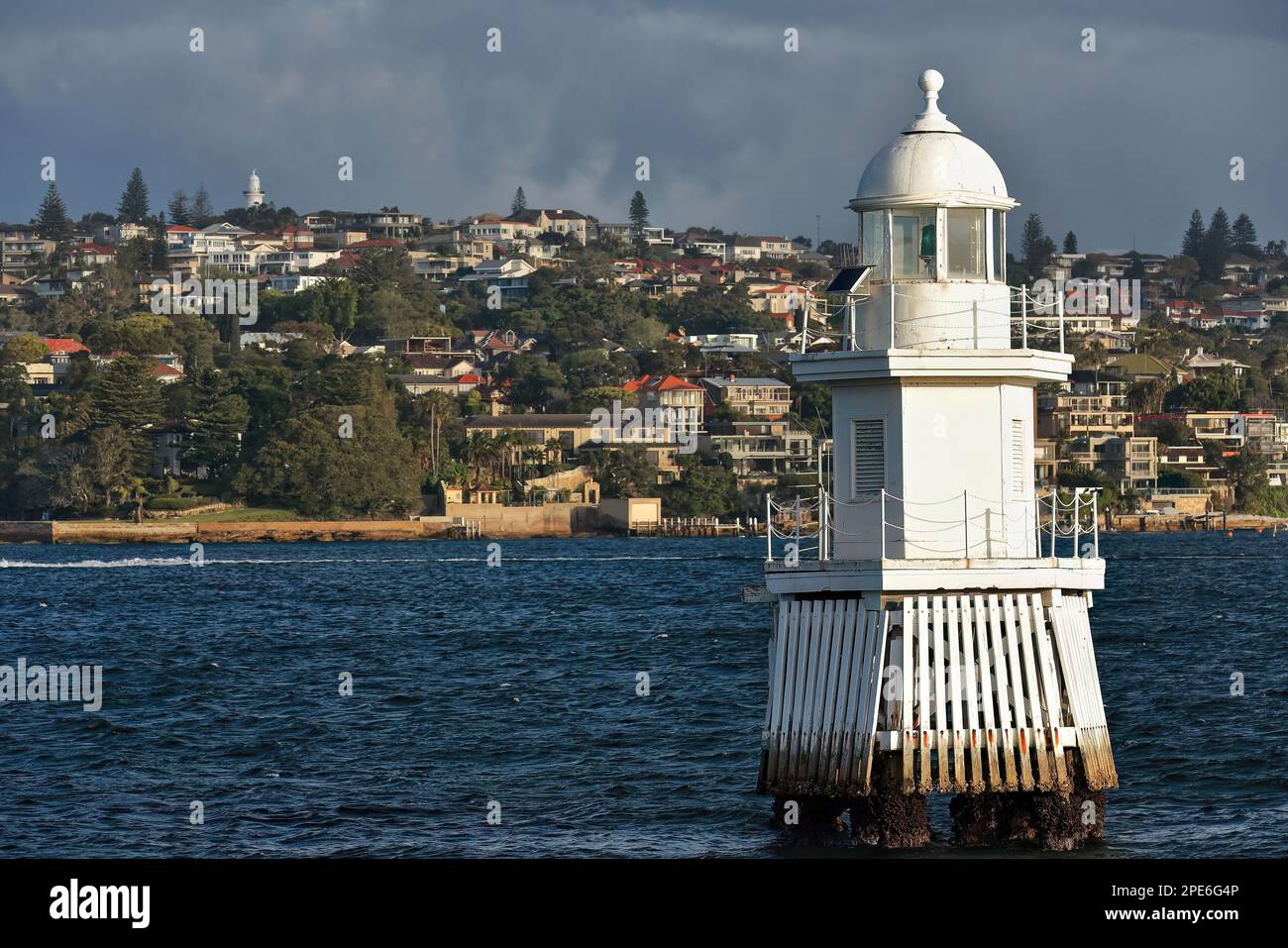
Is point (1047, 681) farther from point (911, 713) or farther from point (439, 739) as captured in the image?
point (439, 739)

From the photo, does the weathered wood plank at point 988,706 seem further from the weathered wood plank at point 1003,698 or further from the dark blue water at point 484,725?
the dark blue water at point 484,725

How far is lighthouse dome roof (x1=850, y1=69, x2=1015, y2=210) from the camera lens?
18.1 meters

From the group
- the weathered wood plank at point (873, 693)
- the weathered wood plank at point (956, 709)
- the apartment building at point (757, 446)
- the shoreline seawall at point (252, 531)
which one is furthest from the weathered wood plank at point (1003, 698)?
the apartment building at point (757, 446)

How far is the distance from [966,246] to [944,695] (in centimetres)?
390

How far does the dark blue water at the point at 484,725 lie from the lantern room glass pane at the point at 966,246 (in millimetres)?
4995

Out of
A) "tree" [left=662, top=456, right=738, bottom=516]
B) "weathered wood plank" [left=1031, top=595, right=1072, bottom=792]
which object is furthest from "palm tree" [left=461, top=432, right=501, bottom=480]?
"weathered wood plank" [left=1031, top=595, right=1072, bottom=792]

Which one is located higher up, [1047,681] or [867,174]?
[867,174]

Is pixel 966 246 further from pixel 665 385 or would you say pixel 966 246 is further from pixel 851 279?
pixel 665 385

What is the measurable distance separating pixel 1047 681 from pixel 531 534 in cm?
14611

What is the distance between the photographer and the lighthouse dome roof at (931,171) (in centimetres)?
1811

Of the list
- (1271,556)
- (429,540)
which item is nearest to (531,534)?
(429,540)

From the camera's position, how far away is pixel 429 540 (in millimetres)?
158500

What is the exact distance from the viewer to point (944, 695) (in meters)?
17.5

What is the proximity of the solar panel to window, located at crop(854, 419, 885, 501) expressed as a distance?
114cm
